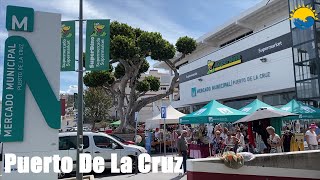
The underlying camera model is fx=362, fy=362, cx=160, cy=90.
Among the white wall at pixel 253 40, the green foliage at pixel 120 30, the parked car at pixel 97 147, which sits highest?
the green foliage at pixel 120 30

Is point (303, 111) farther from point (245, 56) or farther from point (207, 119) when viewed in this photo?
point (245, 56)

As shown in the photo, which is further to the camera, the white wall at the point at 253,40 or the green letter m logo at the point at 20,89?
the white wall at the point at 253,40

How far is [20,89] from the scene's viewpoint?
9.62 metres

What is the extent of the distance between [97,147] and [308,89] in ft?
49.6

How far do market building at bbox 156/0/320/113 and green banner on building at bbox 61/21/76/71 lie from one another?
16820 mm

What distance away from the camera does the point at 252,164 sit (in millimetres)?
7945

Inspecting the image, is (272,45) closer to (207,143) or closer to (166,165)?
(207,143)

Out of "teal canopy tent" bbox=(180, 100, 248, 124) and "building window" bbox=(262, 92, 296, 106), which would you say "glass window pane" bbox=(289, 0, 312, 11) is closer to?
"building window" bbox=(262, 92, 296, 106)

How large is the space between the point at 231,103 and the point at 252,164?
28.1 meters

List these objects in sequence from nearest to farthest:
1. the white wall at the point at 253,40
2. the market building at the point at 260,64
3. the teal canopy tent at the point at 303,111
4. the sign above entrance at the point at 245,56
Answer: the teal canopy tent at the point at 303,111
the market building at the point at 260,64
the sign above entrance at the point at 245,56
the white wall at the point at 253,40

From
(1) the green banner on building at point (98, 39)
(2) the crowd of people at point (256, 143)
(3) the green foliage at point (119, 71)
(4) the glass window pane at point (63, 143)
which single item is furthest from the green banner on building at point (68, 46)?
(3) the green foliage at point (119, 71)

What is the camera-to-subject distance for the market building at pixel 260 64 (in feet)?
77.6

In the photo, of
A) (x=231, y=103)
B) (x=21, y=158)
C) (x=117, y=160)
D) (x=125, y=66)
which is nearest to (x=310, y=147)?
(x=117, y=160)

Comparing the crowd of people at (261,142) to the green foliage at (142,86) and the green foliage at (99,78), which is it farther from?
the green foliage at (142,86)
